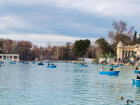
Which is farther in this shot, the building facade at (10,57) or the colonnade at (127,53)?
the building facade at (10,57)

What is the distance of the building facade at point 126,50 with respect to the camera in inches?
3529

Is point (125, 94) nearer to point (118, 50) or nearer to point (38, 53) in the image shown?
point (118, 50)

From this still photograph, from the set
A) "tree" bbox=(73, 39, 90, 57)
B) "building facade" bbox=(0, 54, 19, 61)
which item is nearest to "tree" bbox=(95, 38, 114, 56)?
"tree" bbox=(73, 39, 90, 57)

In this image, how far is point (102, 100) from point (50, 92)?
518cm

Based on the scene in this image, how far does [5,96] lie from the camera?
834 inches

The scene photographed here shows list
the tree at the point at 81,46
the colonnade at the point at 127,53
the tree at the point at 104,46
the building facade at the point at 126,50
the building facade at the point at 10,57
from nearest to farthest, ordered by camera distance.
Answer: the building facade at the point at 126,50 → the colonnade at the point at 127,53 → the tree at the point at 104,46 → the tree at the point at 81,46 → the building facade at the point at 10,57

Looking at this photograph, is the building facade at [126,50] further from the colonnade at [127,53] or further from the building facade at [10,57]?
the building facade at [10,57]

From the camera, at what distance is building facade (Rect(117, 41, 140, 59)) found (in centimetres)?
8962

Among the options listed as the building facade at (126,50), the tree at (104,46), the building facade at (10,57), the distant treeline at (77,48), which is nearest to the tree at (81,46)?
the distant treeline at (77,48)

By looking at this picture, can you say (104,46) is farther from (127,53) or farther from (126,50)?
(127,53)

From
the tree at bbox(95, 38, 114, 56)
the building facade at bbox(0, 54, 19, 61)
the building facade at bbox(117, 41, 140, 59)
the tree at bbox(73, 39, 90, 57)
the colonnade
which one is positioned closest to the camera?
the building facade at bbox(117, 41, 140, 59)

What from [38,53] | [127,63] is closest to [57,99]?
[127,63]

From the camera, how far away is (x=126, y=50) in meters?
95.4

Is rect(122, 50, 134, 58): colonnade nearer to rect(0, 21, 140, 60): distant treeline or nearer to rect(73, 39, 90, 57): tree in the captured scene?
rect(0, 21, 140, 60): distant treeline
